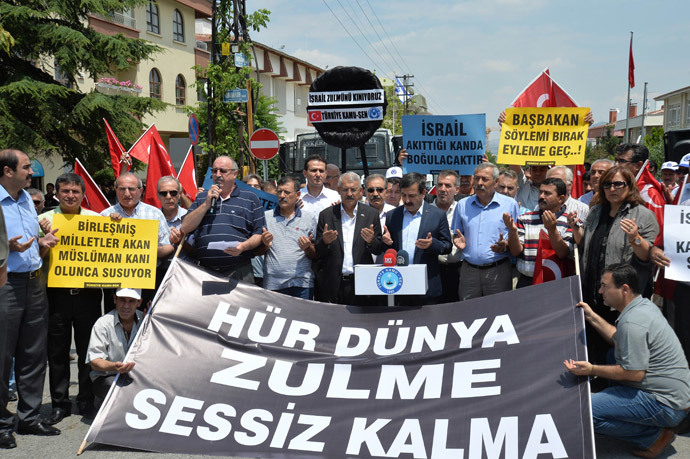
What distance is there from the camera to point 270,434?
4.85 metres

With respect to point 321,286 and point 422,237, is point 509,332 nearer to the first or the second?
point 422,237

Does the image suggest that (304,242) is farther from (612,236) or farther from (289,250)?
(612,236)

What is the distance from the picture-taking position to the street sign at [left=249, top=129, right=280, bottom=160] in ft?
46.3

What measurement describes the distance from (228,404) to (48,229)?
2.28 m

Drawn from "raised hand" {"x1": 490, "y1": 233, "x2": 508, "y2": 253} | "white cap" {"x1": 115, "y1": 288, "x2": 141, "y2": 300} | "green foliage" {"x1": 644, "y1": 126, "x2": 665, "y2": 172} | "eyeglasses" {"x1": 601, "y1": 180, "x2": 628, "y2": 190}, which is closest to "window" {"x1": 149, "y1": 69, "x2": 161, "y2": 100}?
"white cap" {"x1": 115, "y1": 288, "x2": 141, "y2": 300}

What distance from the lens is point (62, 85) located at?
752 inches

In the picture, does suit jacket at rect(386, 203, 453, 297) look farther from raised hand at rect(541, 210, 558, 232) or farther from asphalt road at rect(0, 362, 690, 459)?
asphalt road at rect(0, 362, 690, 459)

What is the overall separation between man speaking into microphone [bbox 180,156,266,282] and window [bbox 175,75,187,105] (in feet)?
105

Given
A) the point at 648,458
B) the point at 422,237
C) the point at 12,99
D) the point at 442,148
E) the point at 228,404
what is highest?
the point at 12,99

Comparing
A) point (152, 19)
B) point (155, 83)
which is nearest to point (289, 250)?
point (155, 83)

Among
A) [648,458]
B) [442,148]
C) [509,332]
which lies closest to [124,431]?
[509,332]

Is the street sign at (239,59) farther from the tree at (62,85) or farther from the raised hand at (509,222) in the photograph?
the raised hand at (509,222)

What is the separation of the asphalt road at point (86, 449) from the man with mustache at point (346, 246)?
2160 mm

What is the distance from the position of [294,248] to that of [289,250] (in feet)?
0.17
